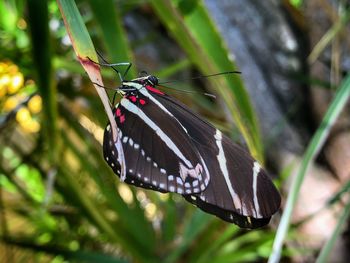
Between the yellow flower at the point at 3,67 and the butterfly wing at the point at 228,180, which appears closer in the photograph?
the butterfly wing at the point at 228,180

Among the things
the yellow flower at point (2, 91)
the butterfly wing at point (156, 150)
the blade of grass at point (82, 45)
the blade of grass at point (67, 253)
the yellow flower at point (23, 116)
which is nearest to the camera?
the blade of grass at point (82, 45)

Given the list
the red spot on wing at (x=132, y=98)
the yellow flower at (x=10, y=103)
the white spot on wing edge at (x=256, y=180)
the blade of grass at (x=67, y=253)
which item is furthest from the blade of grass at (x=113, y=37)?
the yellow flower at (x=10, y=103)

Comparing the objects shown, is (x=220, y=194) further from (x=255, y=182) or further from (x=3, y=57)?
(x=3, y=57)

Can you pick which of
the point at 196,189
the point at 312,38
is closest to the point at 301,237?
the point at 312,38

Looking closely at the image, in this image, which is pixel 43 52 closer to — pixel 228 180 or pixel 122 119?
pixel 122 119

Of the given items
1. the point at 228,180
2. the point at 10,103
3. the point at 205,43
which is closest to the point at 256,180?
the point at 228,180

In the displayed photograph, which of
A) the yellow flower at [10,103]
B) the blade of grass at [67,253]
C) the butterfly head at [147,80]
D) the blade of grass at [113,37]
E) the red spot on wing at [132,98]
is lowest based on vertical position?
the blade of grass at [67,253]

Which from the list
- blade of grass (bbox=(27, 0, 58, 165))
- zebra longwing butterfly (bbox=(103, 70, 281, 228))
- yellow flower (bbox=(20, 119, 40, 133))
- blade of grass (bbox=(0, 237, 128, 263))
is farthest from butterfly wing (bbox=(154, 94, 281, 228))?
yellow flower (bbox=(20, 119, 40, 133))

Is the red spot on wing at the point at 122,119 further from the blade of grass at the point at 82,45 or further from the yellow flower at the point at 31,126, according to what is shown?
the yellow flower at the point at 31,126
